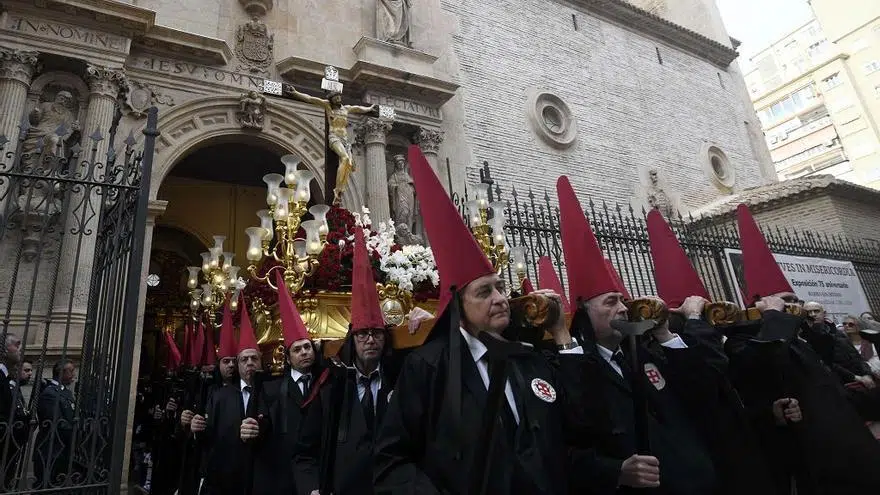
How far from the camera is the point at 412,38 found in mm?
11695

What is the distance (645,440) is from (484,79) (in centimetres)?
1211

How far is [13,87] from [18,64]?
38 cm

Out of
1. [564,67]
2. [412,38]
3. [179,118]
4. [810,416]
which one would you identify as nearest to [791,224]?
[564,67]

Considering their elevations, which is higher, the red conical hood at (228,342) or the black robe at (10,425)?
the red conical hood at (228,342)

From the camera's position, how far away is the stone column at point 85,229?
21.5 ft

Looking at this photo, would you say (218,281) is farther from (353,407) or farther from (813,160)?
(813,160)

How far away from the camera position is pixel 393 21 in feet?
36.5

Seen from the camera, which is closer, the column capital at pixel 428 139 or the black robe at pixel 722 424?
the black robe at pixel 722 424

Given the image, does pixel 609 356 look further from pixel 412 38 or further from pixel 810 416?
pixel 412 38

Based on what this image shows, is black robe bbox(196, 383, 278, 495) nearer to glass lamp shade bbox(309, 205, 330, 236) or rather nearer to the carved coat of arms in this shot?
glass lamp shade bbox(309, 205, 330, 236)

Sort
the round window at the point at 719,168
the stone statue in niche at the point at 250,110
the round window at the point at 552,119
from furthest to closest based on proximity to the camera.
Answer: the round window at the point at 719,168
the round window at the point at 552,119
the stone statue in niche at the point at 250,110

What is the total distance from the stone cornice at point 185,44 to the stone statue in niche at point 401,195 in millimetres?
3598

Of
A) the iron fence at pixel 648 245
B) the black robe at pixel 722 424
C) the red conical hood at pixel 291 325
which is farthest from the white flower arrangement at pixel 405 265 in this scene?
the black robe at pixel 722 424

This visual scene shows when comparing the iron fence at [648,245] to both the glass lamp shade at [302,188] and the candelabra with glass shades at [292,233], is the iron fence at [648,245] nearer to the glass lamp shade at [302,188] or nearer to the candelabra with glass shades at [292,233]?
the glass lamp shade at [302,188]
